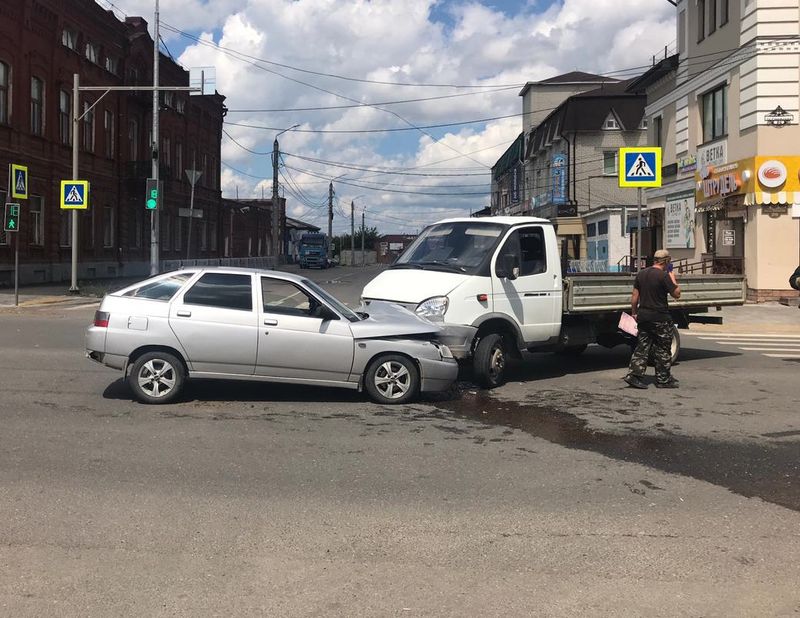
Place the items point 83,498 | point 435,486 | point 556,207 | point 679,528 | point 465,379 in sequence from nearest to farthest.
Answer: point 679,528 < point 83,498 < point 435,486 < point 465,379 < point 556,207

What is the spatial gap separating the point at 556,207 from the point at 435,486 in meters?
43.6

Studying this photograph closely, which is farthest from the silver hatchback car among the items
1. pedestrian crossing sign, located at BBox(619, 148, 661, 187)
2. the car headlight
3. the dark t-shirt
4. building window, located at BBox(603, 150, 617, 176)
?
building window, located at BBox(603, 150, 617, 176)

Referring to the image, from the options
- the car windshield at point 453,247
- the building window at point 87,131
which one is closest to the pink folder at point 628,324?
the car windshield at point 453,247

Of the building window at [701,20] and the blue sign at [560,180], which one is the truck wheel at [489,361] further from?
the blue sign at [560,180]

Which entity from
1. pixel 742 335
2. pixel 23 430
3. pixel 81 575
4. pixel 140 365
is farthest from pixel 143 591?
pixel 742 335

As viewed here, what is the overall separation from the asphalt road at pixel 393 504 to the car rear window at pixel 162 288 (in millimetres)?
1230

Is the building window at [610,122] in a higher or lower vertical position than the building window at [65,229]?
higher

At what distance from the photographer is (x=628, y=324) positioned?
36.2 feet

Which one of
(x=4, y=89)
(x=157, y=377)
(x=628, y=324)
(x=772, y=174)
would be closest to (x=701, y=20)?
(x=772, y=174)

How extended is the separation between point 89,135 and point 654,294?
31.0 metres

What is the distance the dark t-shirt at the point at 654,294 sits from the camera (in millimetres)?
9820

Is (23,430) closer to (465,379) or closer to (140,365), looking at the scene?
(140,365)

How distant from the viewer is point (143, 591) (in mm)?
3871

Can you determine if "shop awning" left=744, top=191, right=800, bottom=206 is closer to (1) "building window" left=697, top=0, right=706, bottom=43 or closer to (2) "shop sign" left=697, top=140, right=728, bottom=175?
(2) "shop sign" left=697, top=140, right=728, bottom=175
